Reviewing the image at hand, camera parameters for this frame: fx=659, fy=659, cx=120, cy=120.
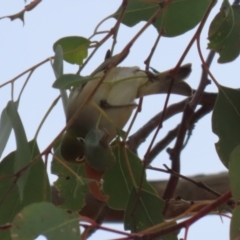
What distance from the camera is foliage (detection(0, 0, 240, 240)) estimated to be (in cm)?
64

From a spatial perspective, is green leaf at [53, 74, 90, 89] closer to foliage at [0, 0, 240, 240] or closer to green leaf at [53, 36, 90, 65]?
foliage at [0, 0, 240, 240]

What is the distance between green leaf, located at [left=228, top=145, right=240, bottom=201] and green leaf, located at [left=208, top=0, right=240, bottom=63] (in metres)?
0.22

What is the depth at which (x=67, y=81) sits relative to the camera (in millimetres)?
662

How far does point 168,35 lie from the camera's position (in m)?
0.92

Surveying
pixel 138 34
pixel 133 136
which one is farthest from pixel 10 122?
pixel 133 136

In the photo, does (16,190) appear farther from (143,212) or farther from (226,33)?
(226,33)

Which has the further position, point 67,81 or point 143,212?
point 143,212

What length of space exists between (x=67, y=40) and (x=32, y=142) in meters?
0.14

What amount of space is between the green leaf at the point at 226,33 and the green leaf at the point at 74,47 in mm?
165

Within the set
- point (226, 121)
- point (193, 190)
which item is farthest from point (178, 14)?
point (193, 190)

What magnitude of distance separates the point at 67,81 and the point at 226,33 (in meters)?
0.29

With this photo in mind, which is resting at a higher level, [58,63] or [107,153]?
[58,63]

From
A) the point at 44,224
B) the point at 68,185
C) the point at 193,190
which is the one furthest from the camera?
the point at 193,190

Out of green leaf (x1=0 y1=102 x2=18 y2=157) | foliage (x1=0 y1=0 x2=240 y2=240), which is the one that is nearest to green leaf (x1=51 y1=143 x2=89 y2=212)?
foliage (x1=0 y1=0 x2=240 y2=240)
